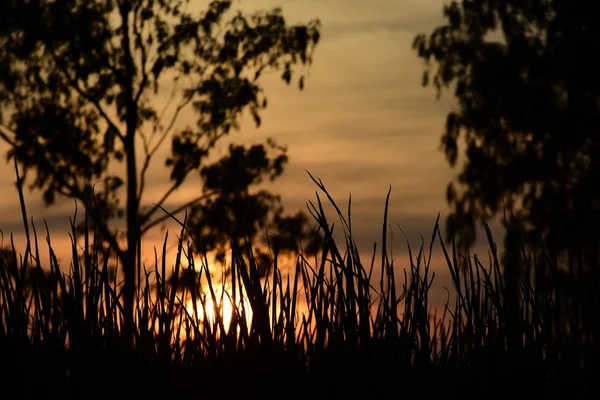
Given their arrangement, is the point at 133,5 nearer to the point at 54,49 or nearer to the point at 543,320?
the point at 54,49

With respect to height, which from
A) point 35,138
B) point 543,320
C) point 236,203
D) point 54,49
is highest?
point 54,49

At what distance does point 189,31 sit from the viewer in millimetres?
20969

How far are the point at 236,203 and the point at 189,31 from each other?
434 centimetres

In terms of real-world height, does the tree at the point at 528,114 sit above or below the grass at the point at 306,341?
above

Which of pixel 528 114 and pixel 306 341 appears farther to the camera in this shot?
pixel 528 114

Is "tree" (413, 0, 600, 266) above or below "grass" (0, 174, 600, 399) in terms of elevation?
above

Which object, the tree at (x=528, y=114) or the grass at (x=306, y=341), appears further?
the tree at (x=528, y=114)

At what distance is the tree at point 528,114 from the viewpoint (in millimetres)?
17344

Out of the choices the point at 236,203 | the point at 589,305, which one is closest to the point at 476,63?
the point at 236,203

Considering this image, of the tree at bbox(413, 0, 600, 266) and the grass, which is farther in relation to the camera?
the tree at bbox(413, 0, 600, 266)

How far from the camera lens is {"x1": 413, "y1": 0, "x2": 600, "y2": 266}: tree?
17.3m

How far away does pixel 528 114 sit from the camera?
18.0 meters

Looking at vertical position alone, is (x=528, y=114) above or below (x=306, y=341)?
above

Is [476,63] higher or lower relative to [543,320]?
higher
